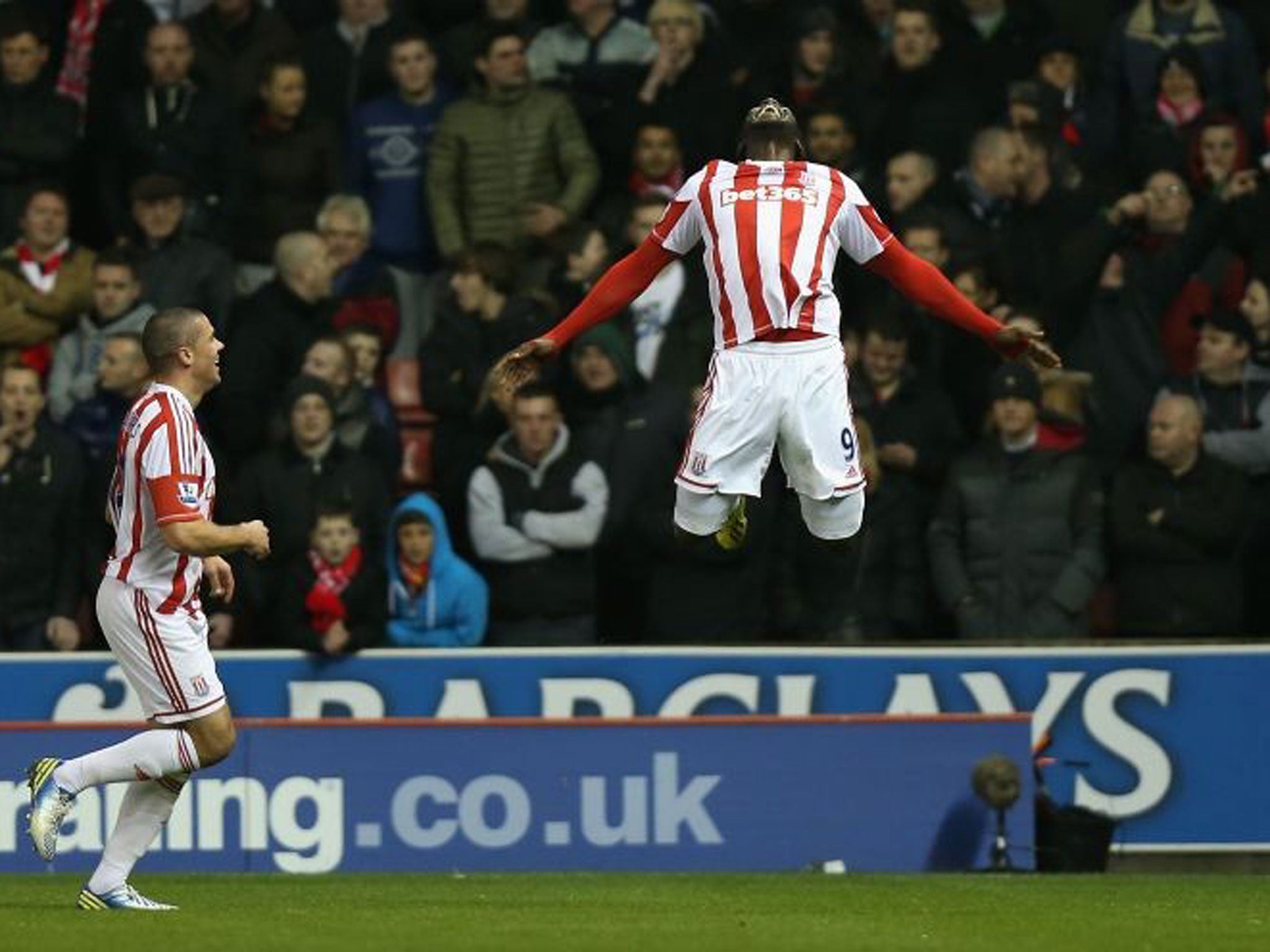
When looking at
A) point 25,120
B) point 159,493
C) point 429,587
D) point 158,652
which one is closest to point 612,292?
point 159,493

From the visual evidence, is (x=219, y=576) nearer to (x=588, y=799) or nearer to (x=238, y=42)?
(x=588, y=799)

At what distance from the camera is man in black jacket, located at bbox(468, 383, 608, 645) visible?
54.6 ft

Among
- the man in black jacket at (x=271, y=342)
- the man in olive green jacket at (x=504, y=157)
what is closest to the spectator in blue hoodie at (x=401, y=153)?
the man in olive green jacket at (x=504, y=157)

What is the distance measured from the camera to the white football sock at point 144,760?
11578 millimetres

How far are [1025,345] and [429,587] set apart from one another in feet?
16.1

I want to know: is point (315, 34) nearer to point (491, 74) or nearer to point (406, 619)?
point (491, 74)

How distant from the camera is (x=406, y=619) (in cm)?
1659

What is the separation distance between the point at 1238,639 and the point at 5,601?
21.4 feet

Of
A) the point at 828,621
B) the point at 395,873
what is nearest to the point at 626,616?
the point at 828,621

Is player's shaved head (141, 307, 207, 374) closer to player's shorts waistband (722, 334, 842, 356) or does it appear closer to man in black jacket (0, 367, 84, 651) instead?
player's shorts waistband (722, 334, 842, 356)

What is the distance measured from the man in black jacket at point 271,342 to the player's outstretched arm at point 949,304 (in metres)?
5.35

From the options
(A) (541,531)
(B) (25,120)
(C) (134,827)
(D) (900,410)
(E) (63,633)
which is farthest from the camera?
(B) (25,120)

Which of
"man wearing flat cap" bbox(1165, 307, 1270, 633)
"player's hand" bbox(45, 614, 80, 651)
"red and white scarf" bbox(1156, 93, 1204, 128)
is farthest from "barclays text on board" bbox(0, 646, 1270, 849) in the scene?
"red and white scarf" bbox(1156, 93, 1204, 128)

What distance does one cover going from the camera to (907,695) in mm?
16562
